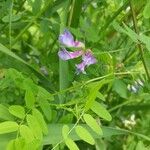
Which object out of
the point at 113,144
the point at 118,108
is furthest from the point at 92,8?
the point at 113,144

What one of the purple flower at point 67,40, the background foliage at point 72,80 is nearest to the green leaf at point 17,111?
the background foliage at point 72,80

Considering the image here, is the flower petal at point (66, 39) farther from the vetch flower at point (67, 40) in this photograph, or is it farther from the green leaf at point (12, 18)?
the green leaf at point (12, 18)

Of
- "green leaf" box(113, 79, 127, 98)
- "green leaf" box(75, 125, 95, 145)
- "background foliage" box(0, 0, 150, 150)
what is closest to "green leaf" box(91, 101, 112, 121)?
"background foliage" box(0, 0, 150, 150)

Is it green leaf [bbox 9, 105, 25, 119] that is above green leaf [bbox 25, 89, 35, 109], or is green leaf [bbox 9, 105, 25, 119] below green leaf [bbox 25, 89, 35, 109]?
below

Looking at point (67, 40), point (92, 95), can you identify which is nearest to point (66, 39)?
point (67, 40)

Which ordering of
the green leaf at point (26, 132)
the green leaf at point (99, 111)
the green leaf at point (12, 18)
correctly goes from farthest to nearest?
the green leaf at point (12, 18) < the green leaf at point (99, 111) < the green leaf at point (26, 132)

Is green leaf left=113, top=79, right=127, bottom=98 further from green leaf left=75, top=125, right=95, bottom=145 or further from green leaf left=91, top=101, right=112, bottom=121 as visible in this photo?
green leaf left=75, top=125, right=95, bottom=145

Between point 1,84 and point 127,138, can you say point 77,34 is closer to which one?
point 1,84

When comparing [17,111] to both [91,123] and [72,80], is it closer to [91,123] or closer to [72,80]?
[91,123]
